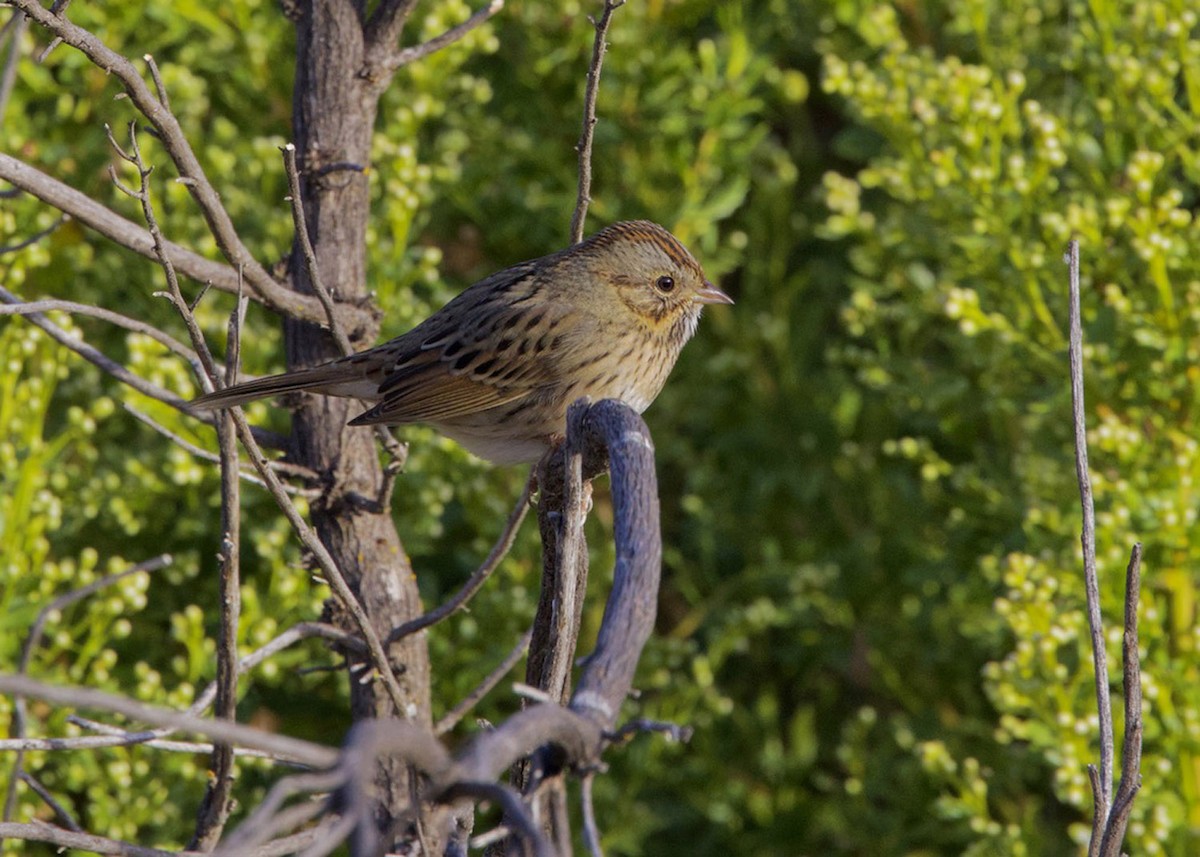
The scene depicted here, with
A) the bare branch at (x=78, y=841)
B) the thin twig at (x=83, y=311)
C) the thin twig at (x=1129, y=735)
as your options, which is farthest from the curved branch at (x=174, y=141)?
the thin twig at (x=1129, y=735)

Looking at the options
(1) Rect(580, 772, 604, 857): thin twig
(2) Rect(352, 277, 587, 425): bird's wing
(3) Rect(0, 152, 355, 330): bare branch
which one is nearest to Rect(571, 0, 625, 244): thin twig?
(3) Rect(0, 152, 355, 330): bare branch

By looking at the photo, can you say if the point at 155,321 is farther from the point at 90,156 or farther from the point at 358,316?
the point at 358,316

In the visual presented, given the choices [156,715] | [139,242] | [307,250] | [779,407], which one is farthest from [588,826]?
[779,407]

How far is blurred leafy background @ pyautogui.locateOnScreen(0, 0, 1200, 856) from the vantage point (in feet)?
10.2

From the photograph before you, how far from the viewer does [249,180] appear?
3750 millimetres

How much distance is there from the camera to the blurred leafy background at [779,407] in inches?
122

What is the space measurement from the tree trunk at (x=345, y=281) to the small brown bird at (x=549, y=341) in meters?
0.47

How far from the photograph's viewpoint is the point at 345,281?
8.30ft

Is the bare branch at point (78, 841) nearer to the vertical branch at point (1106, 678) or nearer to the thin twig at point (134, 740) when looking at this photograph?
the thin twig at point (134, 740)

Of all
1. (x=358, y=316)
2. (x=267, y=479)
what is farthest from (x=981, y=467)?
(x=267, y=479)

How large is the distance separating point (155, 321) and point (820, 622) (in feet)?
6.53

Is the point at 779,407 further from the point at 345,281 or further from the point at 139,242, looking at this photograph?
the point at 139,242

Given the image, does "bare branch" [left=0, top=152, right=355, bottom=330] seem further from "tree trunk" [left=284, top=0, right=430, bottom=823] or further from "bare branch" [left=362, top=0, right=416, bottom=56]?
"bare branch" [left=362, top=0, right=416, bottom=56]

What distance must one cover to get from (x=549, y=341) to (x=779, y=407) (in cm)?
130
